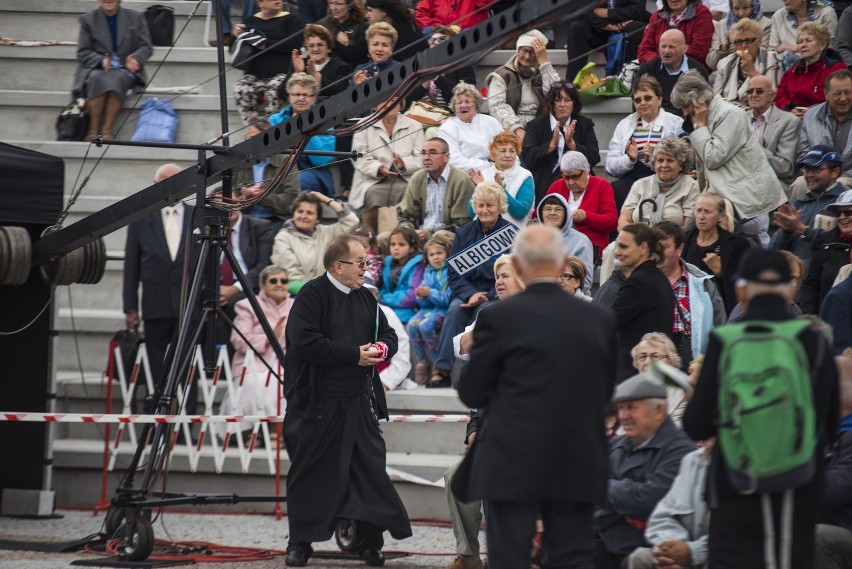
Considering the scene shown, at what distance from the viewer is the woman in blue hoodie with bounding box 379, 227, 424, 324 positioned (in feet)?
36.3

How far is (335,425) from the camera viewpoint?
8.21 m

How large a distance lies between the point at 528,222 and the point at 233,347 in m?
2.73

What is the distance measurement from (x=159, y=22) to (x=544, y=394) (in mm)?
11138

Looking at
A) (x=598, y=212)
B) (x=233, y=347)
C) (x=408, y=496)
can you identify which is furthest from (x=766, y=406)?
(x=233, y=347)

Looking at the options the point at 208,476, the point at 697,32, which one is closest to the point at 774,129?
the point at 697,32

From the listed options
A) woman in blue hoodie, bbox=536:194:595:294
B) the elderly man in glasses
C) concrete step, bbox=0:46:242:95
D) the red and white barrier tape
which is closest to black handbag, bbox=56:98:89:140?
concrete step, bbox=0:46:242:95

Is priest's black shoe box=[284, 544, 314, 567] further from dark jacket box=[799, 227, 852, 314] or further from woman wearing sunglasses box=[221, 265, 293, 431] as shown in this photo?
dark jacket box=[799, 227, 852, 314]

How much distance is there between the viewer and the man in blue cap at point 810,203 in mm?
9664

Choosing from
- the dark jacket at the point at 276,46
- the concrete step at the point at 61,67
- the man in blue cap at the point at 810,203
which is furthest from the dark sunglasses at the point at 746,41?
the concrete step at the point at 61,67

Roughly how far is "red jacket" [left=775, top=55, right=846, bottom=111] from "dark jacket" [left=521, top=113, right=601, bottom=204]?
5.61ft

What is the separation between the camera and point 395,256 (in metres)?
11.2

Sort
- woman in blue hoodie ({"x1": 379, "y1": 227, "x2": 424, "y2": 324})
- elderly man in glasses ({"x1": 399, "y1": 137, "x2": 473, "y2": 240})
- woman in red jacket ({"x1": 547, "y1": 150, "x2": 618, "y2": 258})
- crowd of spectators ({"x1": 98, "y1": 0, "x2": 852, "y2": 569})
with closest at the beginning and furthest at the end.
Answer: crowd of spectators ({"x1": 98, "y1": 0, "x2": 852, "y2": 569})
woman in red jacket ({"x1": 547, "y1": 150, "x2": 618, "y2": 258})
woman in blue hoodie ({"x1": 379, "y1": 227, "x2": 424, "y2": 324})
elderly man in glasses ({"x1": 399, "y1": 137, "x2": 473, "y2": 240})

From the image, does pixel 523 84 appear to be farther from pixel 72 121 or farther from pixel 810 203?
pixel 72 121

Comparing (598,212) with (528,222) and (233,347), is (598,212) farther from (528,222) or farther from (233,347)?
(233,347)
